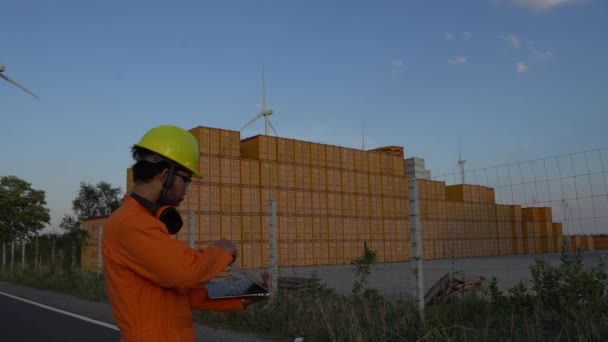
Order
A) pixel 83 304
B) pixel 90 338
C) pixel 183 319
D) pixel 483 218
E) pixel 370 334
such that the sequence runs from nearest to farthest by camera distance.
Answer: pixel 183 319 → pixel 370 334 → pixel 90 338 → pixel 83 304 → pixel 483 218

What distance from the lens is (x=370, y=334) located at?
6266mm

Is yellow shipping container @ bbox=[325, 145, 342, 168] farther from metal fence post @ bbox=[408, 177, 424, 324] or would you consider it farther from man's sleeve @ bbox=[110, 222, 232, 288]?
man's sleeve @ bbox=[110, 222, 232, 288]

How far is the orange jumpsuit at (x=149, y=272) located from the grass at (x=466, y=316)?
4335 mm

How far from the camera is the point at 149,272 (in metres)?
1.87

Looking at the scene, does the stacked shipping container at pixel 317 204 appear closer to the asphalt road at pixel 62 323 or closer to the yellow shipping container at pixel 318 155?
the yellow shipping container at pixel 318 155

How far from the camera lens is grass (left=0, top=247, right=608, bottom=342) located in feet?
19.1

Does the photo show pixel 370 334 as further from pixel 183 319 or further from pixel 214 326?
pixel 183 319

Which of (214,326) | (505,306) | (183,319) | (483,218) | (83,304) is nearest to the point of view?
(183,319)

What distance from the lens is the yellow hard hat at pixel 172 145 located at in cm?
210

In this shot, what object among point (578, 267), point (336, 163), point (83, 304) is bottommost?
point (83, 304)

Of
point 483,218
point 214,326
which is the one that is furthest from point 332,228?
point 214,326

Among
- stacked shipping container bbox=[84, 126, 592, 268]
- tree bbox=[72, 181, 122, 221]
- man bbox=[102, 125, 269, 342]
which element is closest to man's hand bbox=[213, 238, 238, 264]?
man bbox=[102, 125, 269, 342]

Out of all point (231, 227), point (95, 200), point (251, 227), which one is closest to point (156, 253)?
point (231, 227)

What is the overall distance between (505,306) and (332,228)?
89.4 feet
